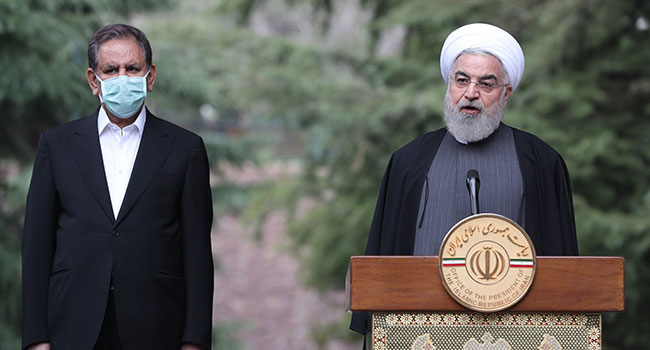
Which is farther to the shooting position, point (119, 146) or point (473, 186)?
point (119, 146)

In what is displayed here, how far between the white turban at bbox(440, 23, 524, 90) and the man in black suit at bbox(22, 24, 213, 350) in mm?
1185

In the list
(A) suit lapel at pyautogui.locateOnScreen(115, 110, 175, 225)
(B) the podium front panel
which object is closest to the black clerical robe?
(B) the podium front panel

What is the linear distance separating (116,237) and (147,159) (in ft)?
1.11

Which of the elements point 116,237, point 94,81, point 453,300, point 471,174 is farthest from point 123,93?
point 453,300

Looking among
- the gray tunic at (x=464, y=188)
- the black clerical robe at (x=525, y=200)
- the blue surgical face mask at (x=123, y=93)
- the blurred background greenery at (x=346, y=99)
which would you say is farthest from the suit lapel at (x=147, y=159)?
the blurred background greenery at (x=346, y=99)

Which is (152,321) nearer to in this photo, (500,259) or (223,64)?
(500,259)

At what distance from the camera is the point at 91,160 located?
409 cm

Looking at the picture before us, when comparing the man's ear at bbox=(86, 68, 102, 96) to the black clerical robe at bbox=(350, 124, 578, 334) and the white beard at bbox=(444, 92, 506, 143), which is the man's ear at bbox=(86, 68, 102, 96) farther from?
the white beard at bbox=(444, 92, 506, 143)

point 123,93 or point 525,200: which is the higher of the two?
point 123,93

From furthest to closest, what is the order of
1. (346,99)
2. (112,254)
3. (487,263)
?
(346,99)
(112,254)
(487,263)

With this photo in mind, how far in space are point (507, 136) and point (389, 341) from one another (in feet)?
4.01

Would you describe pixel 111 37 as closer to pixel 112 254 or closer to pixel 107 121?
pixel 107 121

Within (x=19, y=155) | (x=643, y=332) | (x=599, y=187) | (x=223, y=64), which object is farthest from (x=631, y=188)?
(x=19, y=155)

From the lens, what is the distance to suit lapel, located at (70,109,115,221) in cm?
403
